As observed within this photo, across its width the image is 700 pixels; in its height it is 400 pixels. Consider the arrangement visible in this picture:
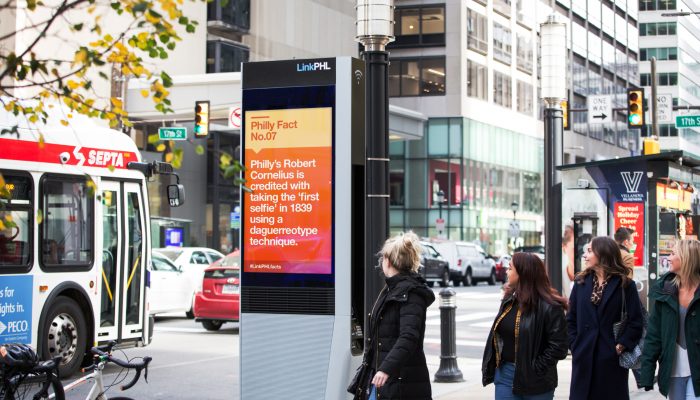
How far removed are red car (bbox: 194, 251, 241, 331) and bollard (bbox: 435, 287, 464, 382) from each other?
7.22m

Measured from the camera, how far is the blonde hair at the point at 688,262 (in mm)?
7039

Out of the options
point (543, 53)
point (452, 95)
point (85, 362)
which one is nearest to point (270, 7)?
point (452, 95)

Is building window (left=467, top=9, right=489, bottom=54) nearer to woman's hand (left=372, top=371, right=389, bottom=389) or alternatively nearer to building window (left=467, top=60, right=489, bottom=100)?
building window (left=467, top=60, right=489, bottom=100)

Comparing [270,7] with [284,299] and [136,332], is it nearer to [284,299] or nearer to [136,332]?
[136,332]

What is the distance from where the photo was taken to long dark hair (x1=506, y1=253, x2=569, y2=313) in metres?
6.82

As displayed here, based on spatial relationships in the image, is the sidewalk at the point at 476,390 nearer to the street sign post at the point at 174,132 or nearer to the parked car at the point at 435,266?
the street sign post at the point at 174,132

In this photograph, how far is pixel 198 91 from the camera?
4053cm

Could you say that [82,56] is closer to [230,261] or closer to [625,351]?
[625,351]

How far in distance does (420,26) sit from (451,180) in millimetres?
9509

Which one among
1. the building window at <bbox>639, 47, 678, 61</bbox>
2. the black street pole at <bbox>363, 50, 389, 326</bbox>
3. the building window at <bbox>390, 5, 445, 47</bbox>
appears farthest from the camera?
the building window at <bbox>639, 47, 678, 61</bbox>

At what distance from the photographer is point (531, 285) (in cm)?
686

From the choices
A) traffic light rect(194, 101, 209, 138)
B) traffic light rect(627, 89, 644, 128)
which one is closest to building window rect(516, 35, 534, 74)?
traffic light rect(194, 101, 209, 138)

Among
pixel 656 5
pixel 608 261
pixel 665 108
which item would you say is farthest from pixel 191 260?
pixel 656 5

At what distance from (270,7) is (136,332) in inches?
1665
